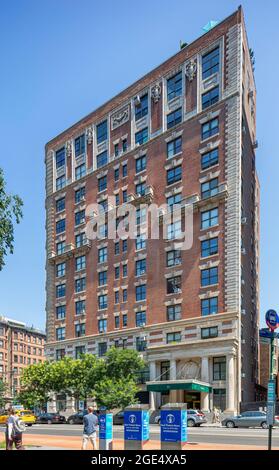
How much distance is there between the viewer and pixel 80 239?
7431 cm

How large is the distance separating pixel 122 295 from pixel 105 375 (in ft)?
36.0

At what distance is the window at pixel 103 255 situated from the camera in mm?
70262

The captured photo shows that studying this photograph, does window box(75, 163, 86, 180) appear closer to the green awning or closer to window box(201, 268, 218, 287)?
window box(201, 268, 218, 287)

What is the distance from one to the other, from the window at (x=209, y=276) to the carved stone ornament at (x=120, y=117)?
24.4m

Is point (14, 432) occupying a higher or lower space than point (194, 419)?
higher

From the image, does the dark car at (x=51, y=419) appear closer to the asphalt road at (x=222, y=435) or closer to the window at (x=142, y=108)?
the asphalt road at (x=222, y=435)

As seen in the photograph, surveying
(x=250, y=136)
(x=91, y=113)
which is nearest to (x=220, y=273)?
(x=250, y=136)

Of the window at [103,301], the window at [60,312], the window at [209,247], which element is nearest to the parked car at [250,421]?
the window at [209,247]

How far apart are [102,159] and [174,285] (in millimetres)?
22178

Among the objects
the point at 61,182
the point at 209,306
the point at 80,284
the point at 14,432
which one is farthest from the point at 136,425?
the point at 61,182

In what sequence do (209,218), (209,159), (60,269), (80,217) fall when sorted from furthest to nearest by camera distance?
(60,269), (80,217), (209,159), (209,218)

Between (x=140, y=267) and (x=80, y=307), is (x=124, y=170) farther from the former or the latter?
(x=80, y=307)

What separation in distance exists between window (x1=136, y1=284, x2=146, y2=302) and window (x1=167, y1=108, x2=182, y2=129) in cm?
1916
